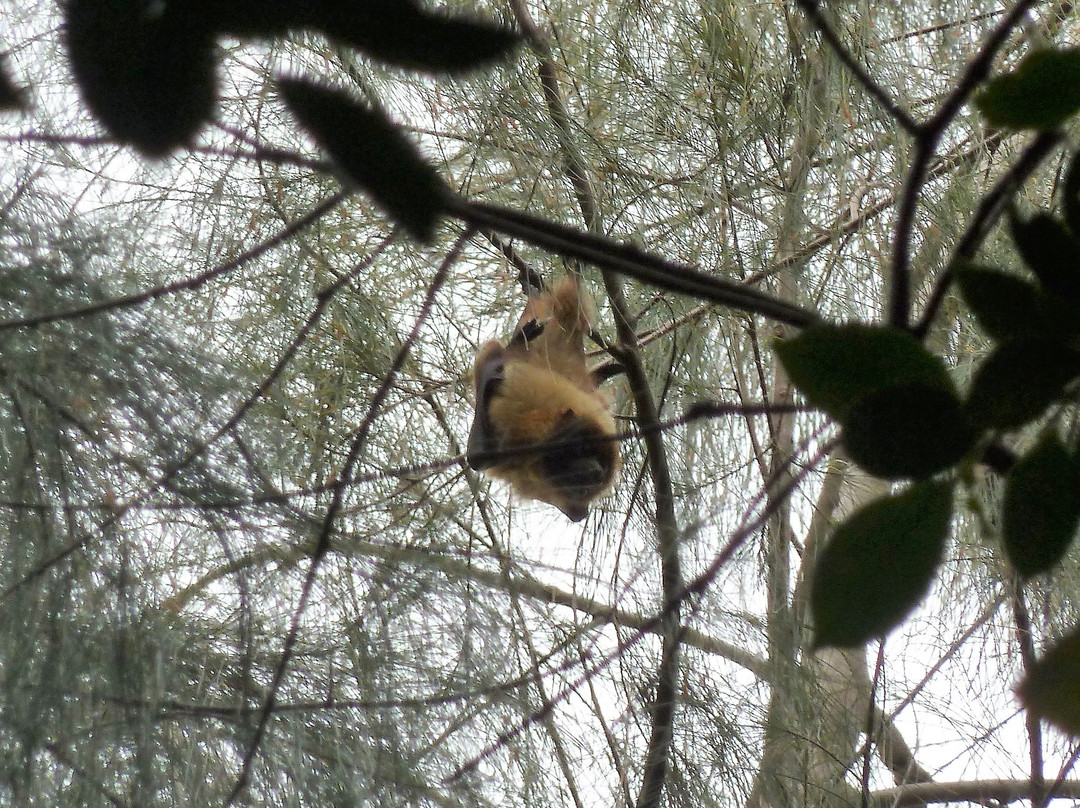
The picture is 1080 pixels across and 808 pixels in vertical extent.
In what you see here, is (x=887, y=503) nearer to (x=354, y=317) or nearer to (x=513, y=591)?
(x=513, y=591)

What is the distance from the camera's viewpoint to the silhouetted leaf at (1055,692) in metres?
0.24

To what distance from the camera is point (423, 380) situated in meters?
1.77

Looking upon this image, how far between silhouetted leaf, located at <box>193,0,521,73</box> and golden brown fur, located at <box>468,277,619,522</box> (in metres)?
1.06

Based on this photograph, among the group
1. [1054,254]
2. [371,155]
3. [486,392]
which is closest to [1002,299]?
[1054,254]

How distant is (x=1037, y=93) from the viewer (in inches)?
10.5

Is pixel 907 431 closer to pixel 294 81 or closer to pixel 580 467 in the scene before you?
pixel 294 81

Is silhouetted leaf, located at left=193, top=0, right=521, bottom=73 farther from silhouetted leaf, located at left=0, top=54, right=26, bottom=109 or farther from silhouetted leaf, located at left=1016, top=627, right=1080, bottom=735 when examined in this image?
silhouetted leaf, located at left=1016, top=627, right=1080, bottom=735

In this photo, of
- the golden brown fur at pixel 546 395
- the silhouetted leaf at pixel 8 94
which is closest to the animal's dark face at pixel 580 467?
the golden brown fur at pixel 546 395

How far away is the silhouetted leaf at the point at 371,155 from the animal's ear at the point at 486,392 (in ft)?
3.80

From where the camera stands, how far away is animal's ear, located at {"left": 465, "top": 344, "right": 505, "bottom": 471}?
1.56 metres

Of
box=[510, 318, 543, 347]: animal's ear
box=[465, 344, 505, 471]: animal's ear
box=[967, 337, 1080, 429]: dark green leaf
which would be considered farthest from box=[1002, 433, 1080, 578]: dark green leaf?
box=[510, 318, 543, 347]: animal's ear

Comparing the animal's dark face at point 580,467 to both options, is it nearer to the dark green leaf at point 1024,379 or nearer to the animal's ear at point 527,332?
the animal's ear at point 527,332

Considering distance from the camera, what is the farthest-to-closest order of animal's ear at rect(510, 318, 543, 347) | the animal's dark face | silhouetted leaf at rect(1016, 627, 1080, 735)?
1. animal's ear at rect(510, 318, 543, 347)
2. the animal's dark face
3. silhouetted leaf at rect(1016, 627, 1080, 735)

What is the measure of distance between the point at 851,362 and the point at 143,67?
0.22 metres
